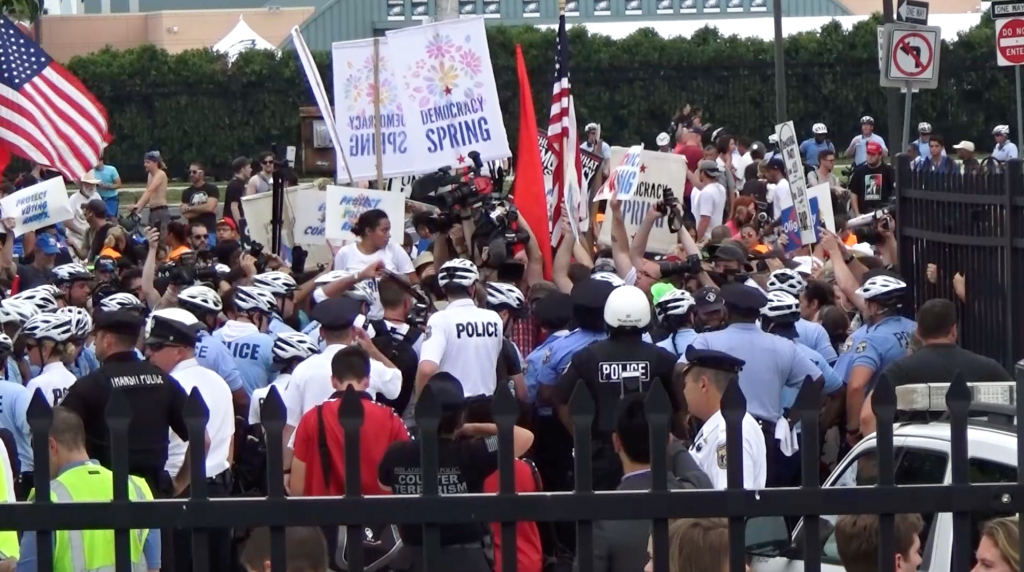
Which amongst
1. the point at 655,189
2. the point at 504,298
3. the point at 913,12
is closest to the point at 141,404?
the point at 504,298

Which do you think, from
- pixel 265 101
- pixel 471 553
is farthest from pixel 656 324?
pixel 265 101

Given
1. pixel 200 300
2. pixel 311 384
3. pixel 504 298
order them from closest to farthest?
pixel 311 384 < pixel 504 298 < pixel 200 300

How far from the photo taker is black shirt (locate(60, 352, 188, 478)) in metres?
7.37

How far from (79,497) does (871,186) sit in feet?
53.6

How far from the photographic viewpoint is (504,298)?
31.8ft

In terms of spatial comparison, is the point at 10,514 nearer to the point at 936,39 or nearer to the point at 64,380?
the point at 64,380

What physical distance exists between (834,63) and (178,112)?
15.9 meters

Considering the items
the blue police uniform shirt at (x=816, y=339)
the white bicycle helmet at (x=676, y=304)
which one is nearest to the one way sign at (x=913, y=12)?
the blue police uniform shirt at (x=816, y=339)

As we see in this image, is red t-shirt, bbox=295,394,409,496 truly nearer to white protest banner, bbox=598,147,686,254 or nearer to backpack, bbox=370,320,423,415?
backpack, bbox=370,320,423,415

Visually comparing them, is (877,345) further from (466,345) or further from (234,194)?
(234,194)

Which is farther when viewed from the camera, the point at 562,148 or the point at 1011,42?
the point at 1011,42

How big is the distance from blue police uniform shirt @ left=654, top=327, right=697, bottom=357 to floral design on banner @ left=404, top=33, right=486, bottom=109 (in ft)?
21.0

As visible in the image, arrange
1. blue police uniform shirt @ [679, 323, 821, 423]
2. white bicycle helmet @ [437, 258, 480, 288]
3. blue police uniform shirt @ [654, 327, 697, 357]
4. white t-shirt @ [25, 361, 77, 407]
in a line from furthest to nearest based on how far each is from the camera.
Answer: blue police uniform shirt @ [654, 327, 697, 357] < white bicycle helmet @ [437, 258, 480, 288] < white t-shirt @ [25, 361, 77, 407] < blue police uniform shirt @ [679, 323, 821, 423]

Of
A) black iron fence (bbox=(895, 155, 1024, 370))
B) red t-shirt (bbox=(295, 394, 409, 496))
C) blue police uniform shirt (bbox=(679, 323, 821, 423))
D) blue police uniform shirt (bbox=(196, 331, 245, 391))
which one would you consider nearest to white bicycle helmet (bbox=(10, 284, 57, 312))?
blue police uniform shirt (bbox=(196, 331, 245, 391))
